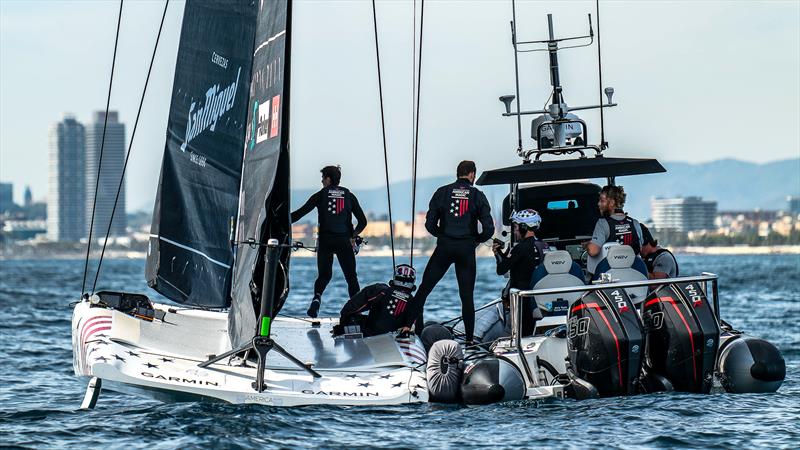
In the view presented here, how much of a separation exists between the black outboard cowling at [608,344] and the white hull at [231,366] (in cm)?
125

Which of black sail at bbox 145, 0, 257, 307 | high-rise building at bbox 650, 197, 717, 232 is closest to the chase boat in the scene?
black sail at bbox 145, 0, 257, 307

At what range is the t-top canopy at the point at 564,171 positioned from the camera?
501 inches

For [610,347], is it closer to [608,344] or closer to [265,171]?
[608,344]

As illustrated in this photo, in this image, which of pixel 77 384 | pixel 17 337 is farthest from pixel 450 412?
pixel 17 337

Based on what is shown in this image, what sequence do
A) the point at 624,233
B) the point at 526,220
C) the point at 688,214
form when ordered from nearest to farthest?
1. the point at 624,233
2. the point at 526,220
3. the point at 688,214

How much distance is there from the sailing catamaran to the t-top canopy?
0.06ft

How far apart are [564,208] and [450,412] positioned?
178 inches

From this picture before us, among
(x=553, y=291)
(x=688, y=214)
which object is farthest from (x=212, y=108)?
(x=688, y=214)

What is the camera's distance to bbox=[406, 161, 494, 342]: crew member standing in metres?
11.9

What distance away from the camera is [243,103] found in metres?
12.1

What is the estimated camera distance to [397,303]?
38.8 feet

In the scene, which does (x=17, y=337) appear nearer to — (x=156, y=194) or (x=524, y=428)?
(x=156, y=194)

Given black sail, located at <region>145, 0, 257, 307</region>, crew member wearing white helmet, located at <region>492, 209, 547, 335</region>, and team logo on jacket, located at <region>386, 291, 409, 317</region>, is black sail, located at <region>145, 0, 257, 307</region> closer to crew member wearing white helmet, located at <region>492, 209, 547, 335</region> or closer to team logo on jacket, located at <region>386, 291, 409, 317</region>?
team logo on jacket, located at <region>386, 291, 409, 317</region>

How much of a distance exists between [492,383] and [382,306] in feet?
5.90
